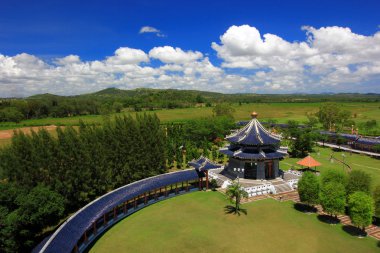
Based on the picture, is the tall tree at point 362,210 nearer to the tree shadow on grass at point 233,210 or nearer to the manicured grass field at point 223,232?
the manicured grass field at point 223,232

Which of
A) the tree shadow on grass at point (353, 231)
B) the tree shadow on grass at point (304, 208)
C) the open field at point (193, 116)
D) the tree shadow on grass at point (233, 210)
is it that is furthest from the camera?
the open field at point (193, 116)

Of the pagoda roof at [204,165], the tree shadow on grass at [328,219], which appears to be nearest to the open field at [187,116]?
the pagoda roof at [204,165]

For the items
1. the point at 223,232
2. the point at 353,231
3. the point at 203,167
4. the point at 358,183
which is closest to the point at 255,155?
the point at 203,167

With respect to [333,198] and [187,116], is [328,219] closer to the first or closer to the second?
[333,198]

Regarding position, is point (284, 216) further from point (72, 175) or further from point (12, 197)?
point (12, 197)

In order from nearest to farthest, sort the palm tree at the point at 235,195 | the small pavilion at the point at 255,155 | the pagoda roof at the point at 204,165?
the palm tree at the point at 235,195, the pagoda roof at the point at 204,165, the small pavilion at the point at 255,155
